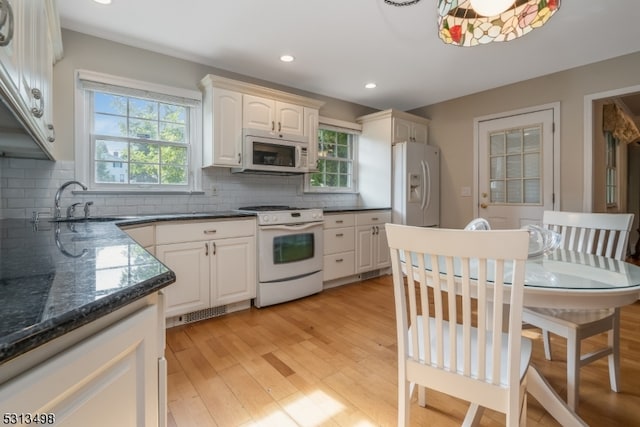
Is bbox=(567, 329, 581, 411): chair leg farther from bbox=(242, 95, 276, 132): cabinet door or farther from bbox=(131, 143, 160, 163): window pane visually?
bbox=(131, 143, 160, 163): window pane

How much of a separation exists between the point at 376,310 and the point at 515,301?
81.1 inches

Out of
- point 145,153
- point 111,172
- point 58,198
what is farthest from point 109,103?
point 58,198

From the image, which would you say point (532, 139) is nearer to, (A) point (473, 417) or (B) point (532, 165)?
(B) point (532, 165)

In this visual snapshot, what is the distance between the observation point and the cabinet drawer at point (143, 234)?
2119 millimetres

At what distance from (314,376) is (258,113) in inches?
101

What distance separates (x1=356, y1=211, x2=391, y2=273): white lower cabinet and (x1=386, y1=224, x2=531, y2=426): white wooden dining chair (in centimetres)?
256

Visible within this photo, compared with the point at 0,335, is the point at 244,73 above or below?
above

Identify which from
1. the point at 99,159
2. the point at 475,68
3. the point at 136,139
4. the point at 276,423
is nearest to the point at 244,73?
the point at 136,139

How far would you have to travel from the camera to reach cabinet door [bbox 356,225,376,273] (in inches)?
151

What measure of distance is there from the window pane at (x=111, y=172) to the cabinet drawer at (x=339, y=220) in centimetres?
201

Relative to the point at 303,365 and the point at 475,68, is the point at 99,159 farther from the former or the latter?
the point at 475,68

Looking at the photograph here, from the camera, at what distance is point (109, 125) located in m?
2.73

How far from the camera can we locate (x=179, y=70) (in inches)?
119

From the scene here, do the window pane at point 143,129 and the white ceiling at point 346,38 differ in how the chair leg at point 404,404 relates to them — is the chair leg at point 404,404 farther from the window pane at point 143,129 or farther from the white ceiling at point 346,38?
the window pane at point 143,129
